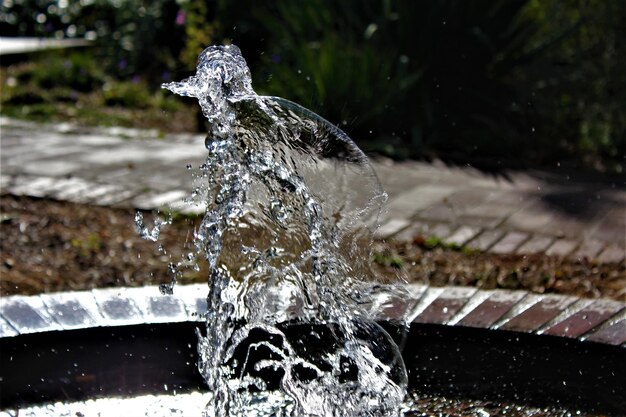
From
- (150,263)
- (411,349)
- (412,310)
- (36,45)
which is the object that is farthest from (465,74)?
(36,45)

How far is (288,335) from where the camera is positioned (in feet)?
9.06

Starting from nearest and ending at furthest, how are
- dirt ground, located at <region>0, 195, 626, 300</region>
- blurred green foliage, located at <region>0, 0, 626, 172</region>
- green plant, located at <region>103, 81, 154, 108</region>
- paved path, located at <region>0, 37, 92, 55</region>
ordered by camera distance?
dirt ground, located at <region>0, 195, 626, 300</region>, blurred green foliage, located at <region>0, 0, 626, 172</region>, green plant, located at <region>103, 81, 154, 108</region>, paved path, located at <region>0, 37, 92, 55</region>

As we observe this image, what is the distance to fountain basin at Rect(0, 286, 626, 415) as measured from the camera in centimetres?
256

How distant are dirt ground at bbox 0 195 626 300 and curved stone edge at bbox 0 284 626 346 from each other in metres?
0.43

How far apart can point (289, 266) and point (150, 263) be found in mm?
1093

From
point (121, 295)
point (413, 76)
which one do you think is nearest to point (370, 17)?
point (413, 76)

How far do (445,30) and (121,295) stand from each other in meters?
3.73

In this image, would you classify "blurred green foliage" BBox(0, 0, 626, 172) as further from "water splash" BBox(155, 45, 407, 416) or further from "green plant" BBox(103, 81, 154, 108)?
"water splash" BBox(155, 45, 407, 416)

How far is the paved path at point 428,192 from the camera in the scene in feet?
13.6

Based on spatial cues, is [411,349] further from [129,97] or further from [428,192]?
[129,97]

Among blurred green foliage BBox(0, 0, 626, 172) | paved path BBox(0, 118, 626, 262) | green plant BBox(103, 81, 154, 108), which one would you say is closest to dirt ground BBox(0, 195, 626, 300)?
paved path BBox(0, 118, 626, 262)

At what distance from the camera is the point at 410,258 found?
151 inches

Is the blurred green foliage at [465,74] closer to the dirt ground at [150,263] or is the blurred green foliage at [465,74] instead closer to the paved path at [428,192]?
the paved path at [428,192]

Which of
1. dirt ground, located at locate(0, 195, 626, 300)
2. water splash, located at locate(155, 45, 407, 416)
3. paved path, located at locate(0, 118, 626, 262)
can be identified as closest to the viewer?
water splash, located at locate(155, 45, 407, 416)
